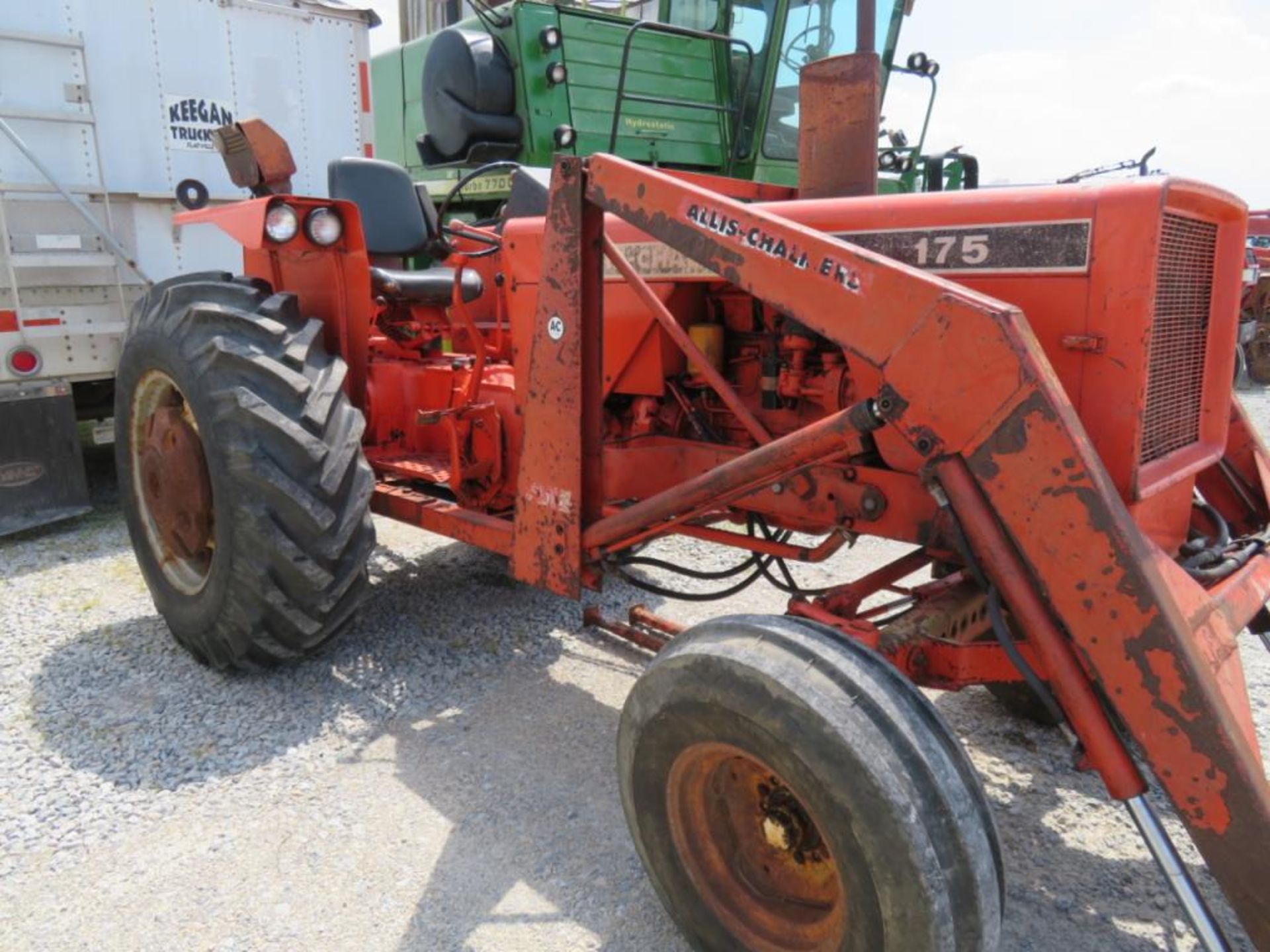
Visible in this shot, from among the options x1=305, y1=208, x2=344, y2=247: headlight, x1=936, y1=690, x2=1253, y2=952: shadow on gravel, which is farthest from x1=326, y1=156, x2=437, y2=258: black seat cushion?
x1=936, y1=690, x2=1253, y2=952: shadow on gravel

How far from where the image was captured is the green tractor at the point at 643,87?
648cm

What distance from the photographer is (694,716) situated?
1.93m

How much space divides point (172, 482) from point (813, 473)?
7.45 ft

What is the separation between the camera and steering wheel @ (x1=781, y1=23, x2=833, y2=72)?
7023mm

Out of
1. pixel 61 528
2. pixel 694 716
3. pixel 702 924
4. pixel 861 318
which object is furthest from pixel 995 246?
pixel 61 528

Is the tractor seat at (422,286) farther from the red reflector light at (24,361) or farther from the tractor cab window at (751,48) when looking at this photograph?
the tractor cab window at (751,48)

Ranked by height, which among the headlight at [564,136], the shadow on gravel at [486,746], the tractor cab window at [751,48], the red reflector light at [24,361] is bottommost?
the shadow on gravel at [486,746]

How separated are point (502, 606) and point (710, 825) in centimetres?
219

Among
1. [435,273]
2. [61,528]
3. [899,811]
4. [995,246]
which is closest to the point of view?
[899,811]

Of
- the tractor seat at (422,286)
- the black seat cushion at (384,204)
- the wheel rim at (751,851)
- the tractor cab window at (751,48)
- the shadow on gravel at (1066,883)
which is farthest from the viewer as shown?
the tractor cab window at (751,48)

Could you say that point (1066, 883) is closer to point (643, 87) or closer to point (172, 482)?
point (172, 482)

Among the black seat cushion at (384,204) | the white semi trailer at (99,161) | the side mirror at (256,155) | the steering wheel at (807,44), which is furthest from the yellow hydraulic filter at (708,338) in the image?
the steering wheel at (807,44)

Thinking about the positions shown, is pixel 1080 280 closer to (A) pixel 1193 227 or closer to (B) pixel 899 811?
(A) pixel 1193 227

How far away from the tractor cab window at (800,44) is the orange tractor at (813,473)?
13.5 ft
